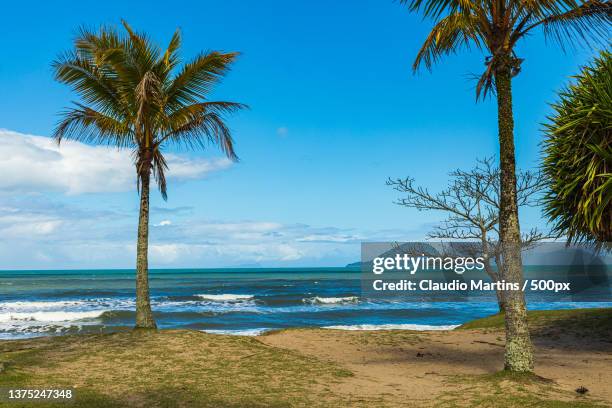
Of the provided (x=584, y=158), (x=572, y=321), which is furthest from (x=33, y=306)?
(x=584, y=158)

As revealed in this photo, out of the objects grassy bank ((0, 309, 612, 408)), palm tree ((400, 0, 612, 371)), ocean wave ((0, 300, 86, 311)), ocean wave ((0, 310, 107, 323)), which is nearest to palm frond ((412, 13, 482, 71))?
palm tree ((400, 0, 612, 371))

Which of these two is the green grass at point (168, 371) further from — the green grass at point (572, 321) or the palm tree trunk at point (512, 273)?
the green grass at point (572, 321)

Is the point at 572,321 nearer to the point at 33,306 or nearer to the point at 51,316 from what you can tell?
the point at 51,316

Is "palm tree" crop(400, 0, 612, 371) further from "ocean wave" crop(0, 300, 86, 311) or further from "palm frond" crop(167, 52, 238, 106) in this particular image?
"ocean wave" crop(0, 300, 86, 311)

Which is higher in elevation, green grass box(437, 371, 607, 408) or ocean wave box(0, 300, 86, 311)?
green grass box(437, 371, 607, 408)

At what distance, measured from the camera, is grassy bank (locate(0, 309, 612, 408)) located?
9211 mm

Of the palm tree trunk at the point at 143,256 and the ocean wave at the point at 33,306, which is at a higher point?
the palm tree trunk at the point at 143,256

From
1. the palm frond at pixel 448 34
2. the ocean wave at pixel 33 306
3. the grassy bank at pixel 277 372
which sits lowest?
the ocean wave at pixel 33 306

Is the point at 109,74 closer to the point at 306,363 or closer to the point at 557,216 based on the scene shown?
the point at 306,363

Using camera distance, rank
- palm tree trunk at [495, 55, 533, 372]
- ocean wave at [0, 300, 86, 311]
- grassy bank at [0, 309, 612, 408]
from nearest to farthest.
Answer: grassy bank at [0, 309, 612, 408] < palm tree trunk at [495, 55, 533, 372] < ocean wave at [0, 300, 86, 311]

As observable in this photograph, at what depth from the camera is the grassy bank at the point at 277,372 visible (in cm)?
921

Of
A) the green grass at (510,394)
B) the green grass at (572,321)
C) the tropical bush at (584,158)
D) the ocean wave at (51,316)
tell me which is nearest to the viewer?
the green grass at (510,394)

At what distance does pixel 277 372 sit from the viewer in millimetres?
11484

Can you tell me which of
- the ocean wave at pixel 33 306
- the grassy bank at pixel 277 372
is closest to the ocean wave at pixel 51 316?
the ocean wave at pixel 33 306
